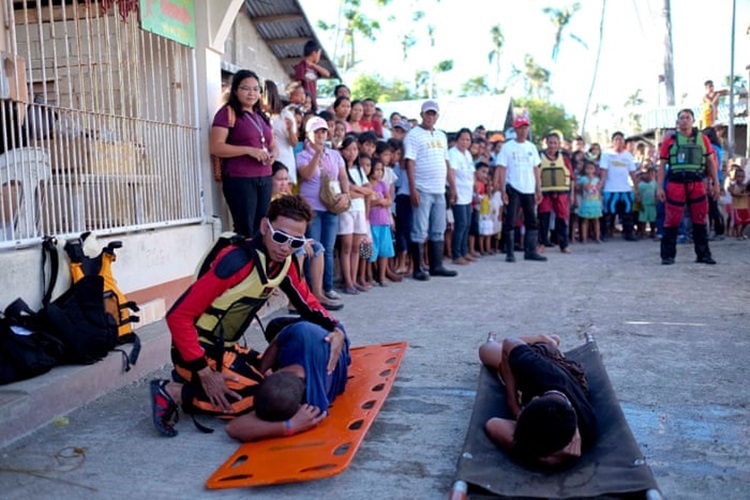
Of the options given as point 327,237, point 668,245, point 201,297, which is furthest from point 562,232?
point 201,297

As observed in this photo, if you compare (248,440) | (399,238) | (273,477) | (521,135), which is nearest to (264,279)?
(248,440)

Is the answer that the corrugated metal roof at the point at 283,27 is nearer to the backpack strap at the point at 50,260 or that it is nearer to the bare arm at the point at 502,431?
the backpack strap at the point at 50,260

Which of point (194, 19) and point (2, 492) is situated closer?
point (2, 492)

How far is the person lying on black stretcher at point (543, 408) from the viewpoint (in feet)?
9.74

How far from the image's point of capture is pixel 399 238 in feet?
30.6

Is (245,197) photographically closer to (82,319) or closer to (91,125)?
(91,125)

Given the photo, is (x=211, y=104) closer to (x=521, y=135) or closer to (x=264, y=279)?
(x=264, y=279)

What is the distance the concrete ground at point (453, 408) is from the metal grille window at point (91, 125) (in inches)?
55.5

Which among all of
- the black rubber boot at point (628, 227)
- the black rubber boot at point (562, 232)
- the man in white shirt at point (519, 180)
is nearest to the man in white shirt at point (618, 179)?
the black rubber boot at point (628, 227)

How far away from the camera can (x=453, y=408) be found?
13.4 ft

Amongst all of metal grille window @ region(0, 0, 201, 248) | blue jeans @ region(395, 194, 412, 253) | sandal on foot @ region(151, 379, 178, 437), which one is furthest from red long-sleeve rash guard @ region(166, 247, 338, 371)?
blue jeans @ region(395, 194, 412, 253)

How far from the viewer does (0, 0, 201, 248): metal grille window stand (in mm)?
4688

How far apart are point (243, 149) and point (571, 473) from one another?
4.27 metres

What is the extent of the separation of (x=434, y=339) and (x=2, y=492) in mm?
3402
